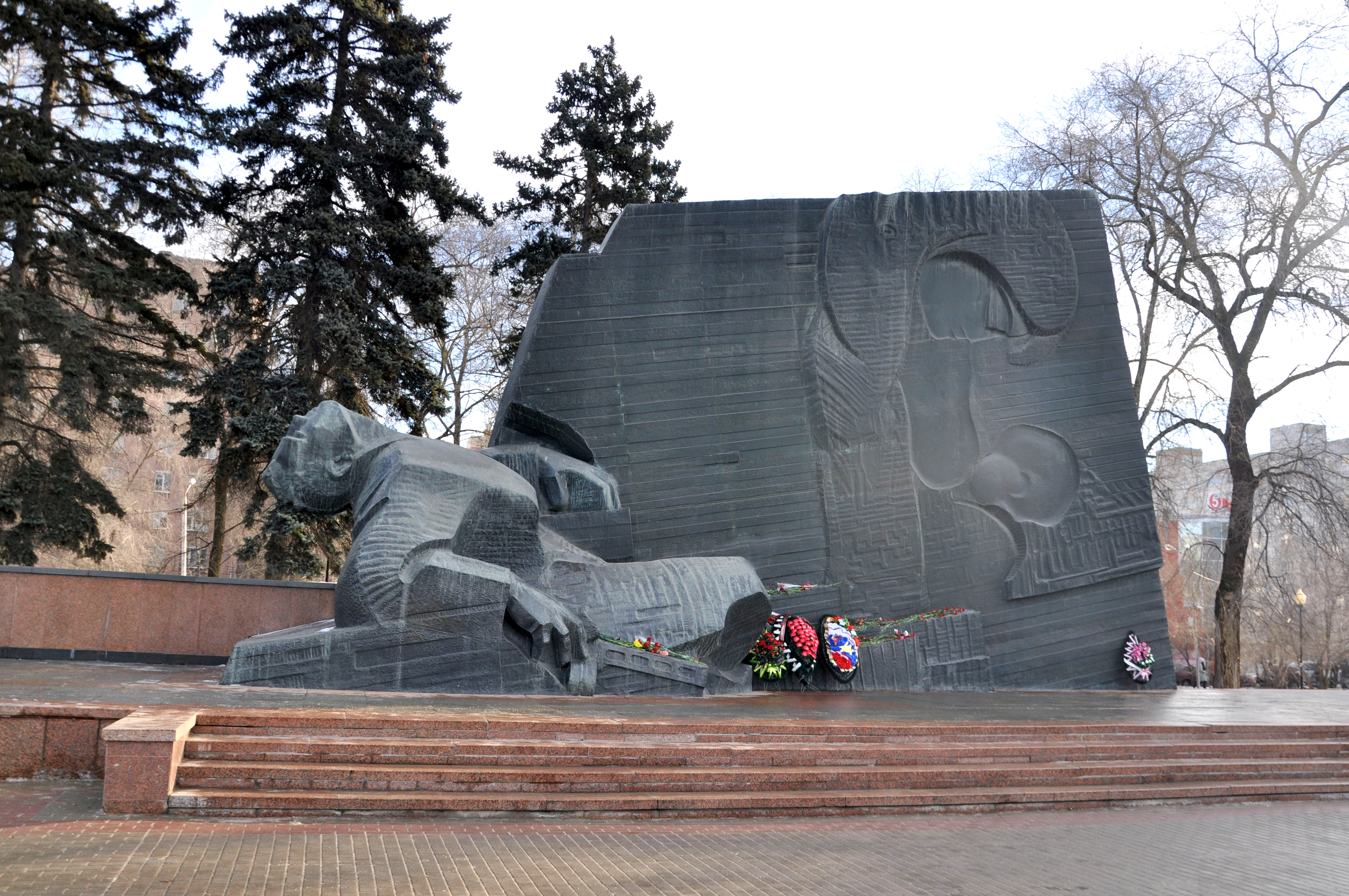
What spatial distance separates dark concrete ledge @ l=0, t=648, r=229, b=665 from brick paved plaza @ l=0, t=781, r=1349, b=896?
226 inches

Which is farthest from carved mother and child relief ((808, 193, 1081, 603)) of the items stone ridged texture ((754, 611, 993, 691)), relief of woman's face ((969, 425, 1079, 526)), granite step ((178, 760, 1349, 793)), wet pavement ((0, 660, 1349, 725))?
granite step ((178, 760, 1349, 793))

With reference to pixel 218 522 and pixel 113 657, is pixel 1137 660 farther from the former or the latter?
pixel 218 522

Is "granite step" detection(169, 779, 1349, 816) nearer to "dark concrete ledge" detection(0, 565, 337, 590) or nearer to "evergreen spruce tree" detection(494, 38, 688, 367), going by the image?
"dark concrete ledge" detection(0, 565, 337, 590)

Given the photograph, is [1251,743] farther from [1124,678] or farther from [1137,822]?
[1124,678]

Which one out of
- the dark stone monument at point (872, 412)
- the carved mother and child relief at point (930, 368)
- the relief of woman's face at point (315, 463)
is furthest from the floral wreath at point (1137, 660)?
the relief of woman's face at point (315, 463)

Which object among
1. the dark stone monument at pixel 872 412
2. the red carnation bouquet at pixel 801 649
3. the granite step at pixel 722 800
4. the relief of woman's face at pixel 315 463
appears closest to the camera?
the granite step at pixel 722 800

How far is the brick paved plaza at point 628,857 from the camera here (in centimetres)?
391

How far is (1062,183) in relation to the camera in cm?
1812

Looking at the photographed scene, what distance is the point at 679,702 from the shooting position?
7.94 m

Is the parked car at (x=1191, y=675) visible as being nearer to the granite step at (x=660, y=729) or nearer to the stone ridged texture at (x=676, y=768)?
the granite step at (x=660, y=729)

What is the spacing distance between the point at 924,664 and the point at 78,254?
44.4 ft

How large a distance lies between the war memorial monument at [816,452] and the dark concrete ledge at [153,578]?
93.2 inches

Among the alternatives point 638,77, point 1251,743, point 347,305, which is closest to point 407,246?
point 347,305

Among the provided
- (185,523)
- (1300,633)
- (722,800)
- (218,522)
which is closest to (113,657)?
(218,522)
